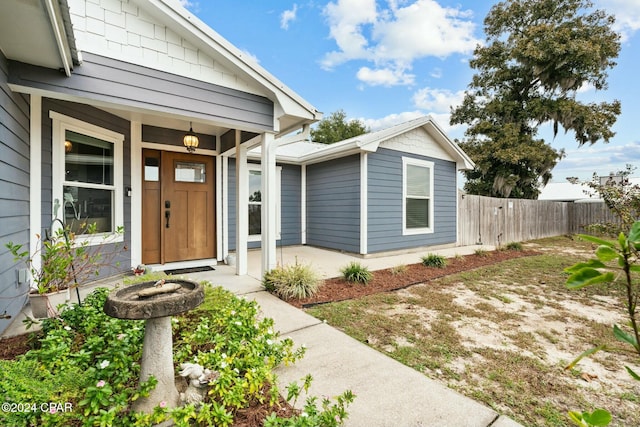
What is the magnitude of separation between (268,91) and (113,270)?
12.3ft

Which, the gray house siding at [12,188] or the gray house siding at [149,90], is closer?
the gray house siding at [12,188]

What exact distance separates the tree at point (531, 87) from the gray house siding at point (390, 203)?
6.83 m

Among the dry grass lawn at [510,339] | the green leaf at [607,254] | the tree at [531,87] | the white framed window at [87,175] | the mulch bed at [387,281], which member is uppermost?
the tree at [531,87]

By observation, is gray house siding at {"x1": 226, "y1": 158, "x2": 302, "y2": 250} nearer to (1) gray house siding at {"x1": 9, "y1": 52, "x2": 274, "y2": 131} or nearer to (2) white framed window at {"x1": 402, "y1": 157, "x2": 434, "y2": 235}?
(2) white framed window at {"x1": 402, "y1": 157, "x2": 434, "y2": 235}

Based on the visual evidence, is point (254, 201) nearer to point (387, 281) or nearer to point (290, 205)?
point (290, 205)

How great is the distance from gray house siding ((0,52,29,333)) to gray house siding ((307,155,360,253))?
18.5 feet

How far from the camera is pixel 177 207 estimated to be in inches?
223

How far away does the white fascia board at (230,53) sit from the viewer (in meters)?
3.43

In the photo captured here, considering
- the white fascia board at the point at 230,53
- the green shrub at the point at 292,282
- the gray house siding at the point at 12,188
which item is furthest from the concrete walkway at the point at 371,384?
the white fascia board at the point at 230,53

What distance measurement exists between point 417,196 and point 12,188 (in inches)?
304

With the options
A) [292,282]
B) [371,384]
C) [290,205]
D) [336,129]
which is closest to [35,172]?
[292,282]

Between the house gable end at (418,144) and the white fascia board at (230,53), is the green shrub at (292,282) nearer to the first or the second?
the white fascia board at (230,53)

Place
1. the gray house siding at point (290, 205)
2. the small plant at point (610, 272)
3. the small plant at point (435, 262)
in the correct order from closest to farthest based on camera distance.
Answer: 1. the small plant at point (610, 272)
2. the small plant at point (435, 262)
3. the gray house siding at point (290, 205)

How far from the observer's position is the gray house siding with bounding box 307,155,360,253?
714cm
